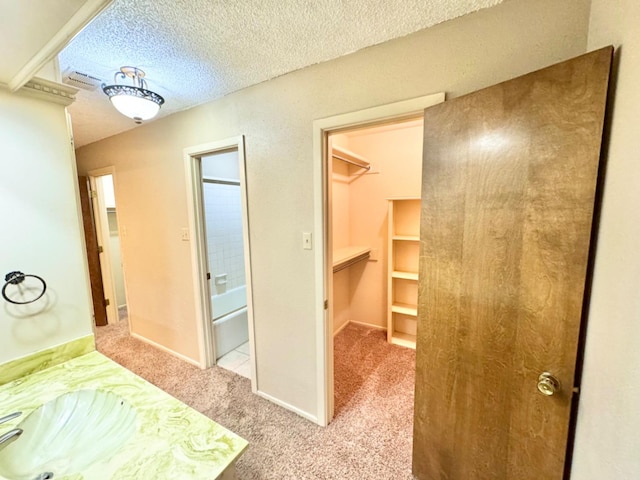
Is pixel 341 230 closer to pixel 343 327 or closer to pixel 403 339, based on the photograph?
pixel 343 327

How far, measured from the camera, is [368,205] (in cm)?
320

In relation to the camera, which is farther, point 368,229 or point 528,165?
point 368,229

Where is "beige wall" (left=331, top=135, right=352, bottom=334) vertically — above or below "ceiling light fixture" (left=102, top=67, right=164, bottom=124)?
below

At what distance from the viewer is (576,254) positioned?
2.83ft

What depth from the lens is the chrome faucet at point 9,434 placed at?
74cm

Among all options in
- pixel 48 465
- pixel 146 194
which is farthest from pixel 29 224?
pixel 146 194

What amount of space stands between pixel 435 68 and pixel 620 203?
92 centimetres

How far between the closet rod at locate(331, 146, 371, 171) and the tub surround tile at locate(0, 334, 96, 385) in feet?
7.14

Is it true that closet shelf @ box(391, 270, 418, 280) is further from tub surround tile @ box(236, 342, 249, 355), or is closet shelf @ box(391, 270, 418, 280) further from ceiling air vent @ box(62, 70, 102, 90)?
ceiling air vent @ box(62, 70, 102, 90)

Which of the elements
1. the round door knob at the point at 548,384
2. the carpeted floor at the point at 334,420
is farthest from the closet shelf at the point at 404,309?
the round door knob at the point at 548,384

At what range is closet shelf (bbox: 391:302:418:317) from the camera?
2.76m

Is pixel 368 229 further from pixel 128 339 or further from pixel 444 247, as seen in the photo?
pixel 128 339

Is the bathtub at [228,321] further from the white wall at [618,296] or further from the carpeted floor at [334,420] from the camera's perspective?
the white wall at [618,296]

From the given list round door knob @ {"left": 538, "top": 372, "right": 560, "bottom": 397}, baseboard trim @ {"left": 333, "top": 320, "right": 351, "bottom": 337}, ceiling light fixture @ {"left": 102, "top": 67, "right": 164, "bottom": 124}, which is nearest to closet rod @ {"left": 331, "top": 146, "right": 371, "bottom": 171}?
ceiling light fixture @ {"left": 102, "top": 67, "right": 164, "bottom": 124}
